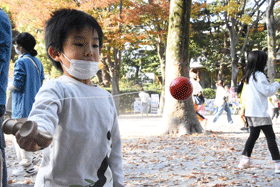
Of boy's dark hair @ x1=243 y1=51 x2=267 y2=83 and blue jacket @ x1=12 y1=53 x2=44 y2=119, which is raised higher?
boy's dark hair @ x1=243 y1=51 x2=267 y2=83

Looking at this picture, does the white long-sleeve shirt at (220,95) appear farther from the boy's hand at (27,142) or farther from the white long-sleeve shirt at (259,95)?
the boy's hand at (27,142)

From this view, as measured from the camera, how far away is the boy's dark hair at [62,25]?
1.55 m

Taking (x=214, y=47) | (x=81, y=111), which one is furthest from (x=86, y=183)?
(x=214, y=47)

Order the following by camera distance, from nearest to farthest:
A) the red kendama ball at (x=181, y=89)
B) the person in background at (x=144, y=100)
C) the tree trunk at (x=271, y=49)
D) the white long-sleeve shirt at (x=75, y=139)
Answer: the white long-sleeve shirt at (x=75, y=139), the red kendama ball at (x=181, y=89), the tree trunk at (x=271, y=49), the person in background at (x=144, y=100)

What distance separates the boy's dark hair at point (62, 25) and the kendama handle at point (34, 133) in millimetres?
751

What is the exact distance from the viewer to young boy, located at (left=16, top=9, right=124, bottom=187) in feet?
4.64

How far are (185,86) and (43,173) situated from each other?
108 centimetres

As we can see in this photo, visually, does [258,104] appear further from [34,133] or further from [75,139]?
[34,133]

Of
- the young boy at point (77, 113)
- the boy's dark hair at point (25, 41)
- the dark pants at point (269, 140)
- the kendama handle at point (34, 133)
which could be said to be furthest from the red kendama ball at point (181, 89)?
the dark pants at point (269, 140)

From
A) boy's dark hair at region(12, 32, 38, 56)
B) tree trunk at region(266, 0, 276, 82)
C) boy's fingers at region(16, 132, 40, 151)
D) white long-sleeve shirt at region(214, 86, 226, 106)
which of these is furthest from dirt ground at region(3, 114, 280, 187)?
tree trunk at region(266, 0, 276, 82)

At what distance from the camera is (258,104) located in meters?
4.36

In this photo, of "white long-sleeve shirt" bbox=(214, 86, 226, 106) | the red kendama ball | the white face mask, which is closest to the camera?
the white face mask

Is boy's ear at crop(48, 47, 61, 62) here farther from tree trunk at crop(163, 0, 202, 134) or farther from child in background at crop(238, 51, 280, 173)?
tree trunk at crop(163, 0, 202, 134)

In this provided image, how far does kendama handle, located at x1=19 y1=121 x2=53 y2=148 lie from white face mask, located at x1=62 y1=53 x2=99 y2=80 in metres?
0.63
